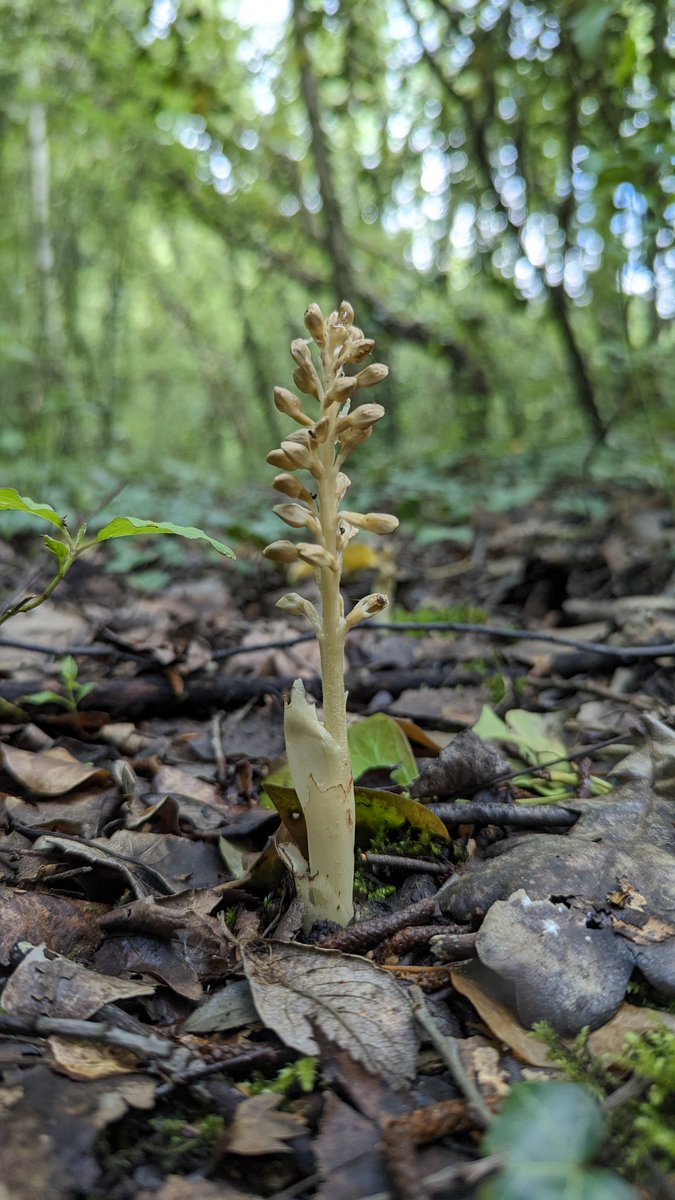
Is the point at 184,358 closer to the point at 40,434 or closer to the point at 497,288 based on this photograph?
the point at 40,434

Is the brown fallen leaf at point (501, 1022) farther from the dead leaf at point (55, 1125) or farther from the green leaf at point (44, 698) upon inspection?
the green leaf at point (44, 698)

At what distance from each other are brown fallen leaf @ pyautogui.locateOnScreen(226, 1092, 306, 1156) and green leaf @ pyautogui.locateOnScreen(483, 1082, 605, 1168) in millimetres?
273

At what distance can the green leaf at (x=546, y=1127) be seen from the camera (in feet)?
3.23

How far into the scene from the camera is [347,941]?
1.61 m

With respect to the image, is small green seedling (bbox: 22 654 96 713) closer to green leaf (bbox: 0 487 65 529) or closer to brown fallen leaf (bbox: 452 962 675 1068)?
green leaf (bbox: 0 487 65 529)

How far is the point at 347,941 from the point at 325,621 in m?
0.60

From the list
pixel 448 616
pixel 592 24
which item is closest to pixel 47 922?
pixel 448 616

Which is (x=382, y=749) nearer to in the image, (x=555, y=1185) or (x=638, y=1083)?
(x=638, y=1083)

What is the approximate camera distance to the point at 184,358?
58.5 feet

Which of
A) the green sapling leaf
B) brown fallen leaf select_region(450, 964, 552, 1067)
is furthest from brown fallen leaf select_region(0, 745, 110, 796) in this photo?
the green sapling leaf

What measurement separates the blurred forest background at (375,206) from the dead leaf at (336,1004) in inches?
129

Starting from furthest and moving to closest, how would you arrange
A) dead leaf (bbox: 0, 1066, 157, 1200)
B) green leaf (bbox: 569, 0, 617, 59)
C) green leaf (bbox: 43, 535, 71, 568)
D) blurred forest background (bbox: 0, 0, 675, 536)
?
blurred forest background (bbox: 0, 0, 675, 536) → green leaf (bbox: 569, 0, 617, 59) → green leaf (bbox: 43, 535, 71, 568) → dead leaf (bbox: 0, 1066, 157, 1200)

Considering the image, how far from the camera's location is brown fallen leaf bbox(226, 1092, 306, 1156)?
1119mm

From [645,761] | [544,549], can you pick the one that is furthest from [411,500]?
[645,761]
